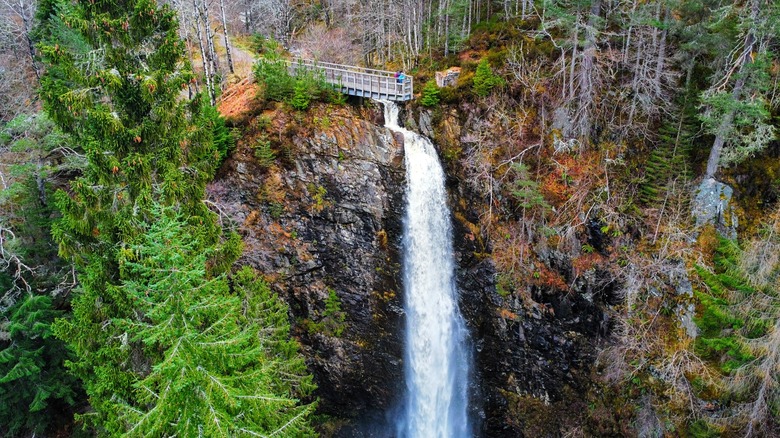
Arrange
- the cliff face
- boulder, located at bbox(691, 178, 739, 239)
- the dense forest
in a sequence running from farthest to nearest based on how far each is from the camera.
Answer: the cliff face → boulder, located at bbox(691, 178, 739, 239) → the dense forest

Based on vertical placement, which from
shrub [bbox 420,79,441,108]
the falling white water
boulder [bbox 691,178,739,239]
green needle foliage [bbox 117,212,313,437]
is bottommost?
the falling white water

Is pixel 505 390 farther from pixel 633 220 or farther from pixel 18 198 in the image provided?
pixel 18 198

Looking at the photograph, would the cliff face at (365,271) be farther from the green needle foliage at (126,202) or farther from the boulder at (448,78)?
the green needle foliage at (126,202)

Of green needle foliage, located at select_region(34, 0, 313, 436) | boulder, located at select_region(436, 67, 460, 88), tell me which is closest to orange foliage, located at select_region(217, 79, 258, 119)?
green needle foliage, located at select_region(34, 0, 313, 436)

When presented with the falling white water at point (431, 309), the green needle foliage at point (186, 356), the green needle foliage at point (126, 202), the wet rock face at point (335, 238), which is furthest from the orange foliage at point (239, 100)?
the green needle foliage at point (186, 356)

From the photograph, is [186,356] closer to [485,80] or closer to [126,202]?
[126,202]

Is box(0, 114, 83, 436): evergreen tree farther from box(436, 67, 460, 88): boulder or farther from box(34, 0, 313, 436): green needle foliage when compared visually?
box(436, 67, 460, 88): boulder

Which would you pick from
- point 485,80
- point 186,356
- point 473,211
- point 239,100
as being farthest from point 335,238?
point 186,356

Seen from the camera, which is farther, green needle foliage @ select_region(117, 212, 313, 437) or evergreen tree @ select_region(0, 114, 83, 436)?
evergreen tree @ select_region(0, 114, 83, 436)
